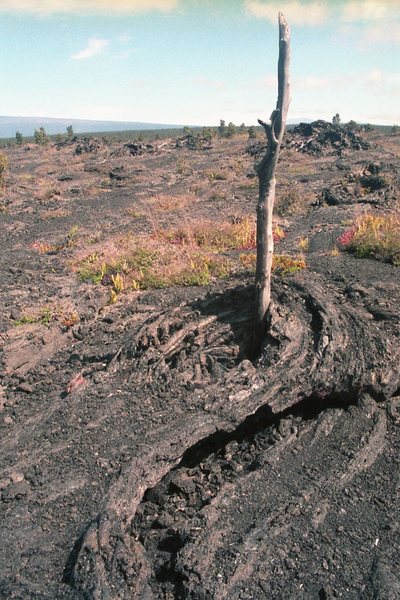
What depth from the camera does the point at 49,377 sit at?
7.00 m

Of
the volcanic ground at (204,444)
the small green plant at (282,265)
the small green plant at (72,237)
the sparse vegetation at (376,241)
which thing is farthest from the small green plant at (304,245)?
the small green plant at (72,237)

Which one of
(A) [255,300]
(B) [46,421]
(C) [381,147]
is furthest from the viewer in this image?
(C) [381,147]

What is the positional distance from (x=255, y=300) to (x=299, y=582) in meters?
3.43

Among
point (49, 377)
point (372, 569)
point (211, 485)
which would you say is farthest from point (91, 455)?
point (372, 569)

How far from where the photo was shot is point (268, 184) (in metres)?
6.09

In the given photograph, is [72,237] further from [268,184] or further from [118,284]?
[268,184]

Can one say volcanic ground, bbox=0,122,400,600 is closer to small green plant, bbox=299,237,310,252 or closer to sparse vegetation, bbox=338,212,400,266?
sparse vegetation, bbox=338,212,400,266

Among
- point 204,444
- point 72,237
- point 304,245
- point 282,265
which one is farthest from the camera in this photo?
point 72,237

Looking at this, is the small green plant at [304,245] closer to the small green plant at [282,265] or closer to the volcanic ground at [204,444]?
the small green plant at [282,265]

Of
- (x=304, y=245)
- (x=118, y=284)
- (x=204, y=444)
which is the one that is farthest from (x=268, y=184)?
(x=304, y=245)

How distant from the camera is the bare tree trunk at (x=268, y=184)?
5539 millimetres

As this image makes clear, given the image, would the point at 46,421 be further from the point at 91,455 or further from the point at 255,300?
the point at 255,300

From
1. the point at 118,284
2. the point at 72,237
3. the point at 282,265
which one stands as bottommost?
the point at 72,237

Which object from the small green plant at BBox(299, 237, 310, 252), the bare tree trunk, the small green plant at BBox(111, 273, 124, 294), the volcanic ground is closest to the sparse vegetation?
the volcanic ground
